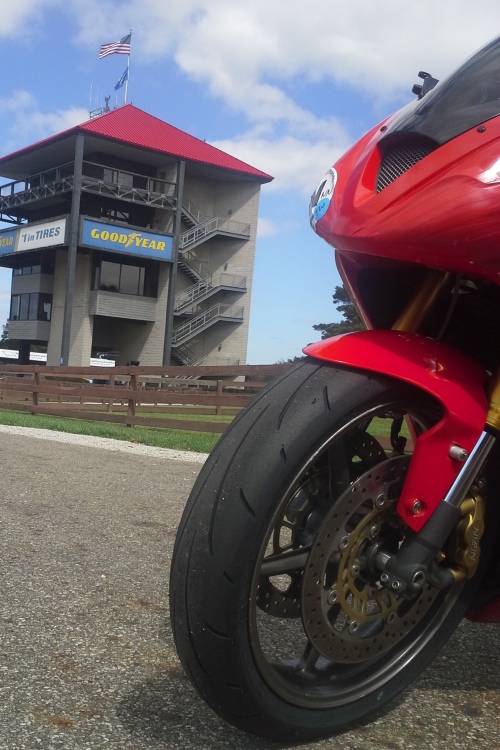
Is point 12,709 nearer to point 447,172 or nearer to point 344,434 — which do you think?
point 344,434

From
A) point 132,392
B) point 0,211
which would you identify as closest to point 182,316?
point 0,211

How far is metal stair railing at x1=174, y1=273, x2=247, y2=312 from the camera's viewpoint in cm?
3981

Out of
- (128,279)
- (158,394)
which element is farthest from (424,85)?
(128,279)

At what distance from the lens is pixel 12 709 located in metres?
1.67

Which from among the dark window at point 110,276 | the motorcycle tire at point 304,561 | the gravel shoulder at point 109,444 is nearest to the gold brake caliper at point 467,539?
the motorcycle tire at point 304,561

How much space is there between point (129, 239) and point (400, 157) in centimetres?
3590

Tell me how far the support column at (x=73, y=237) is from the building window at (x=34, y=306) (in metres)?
5.83

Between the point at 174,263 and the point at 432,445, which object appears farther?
the point at 174,263

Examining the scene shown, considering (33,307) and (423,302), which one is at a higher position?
(33,307)

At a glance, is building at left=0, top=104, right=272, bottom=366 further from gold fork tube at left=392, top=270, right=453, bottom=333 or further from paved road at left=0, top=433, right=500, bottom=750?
gold fork tube at left=392, top=270, right=453, bottom=333

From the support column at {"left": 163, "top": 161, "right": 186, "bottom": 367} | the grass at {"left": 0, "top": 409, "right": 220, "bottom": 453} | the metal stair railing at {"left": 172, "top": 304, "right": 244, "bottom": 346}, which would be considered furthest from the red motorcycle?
the metal stair railing at {"left": 172, "top": 304, "right": 244, "bottom": 346}

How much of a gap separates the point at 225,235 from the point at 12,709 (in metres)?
39.4

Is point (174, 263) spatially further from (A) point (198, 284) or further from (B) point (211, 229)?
(B) point (211, 229)

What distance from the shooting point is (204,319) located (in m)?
39.7
